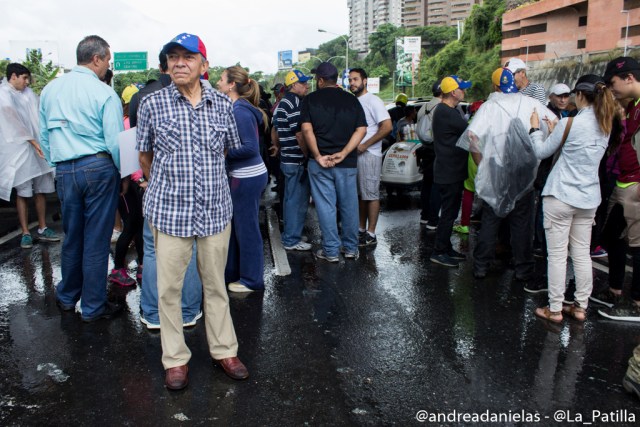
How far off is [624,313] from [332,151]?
128 inches

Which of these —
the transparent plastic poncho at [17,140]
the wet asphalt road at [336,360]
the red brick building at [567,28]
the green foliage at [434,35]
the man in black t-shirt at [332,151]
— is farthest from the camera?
the green foliage at [434,35]

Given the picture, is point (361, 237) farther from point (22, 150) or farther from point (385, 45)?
point (385, 45)

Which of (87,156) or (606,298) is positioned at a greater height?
(87,156)

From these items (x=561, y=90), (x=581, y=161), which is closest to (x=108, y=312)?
(x=581, y=161)

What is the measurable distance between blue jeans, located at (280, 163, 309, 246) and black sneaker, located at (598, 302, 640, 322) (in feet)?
11.4

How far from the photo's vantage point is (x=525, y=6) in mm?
74500

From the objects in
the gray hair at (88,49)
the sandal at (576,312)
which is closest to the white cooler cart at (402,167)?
the sandal at (576,312)

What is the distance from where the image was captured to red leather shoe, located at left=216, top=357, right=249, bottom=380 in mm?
3596

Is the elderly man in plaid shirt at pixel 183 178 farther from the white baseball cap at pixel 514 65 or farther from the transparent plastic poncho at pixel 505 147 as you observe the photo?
the white baseball cap at pixel 514 65

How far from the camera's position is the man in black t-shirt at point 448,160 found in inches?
243

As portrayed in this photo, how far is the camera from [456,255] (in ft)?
21.2

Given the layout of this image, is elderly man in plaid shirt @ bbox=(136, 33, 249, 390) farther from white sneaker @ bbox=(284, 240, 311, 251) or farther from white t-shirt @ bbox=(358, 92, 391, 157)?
white t-shirt @ bbox=(358, 92, 391, 157)

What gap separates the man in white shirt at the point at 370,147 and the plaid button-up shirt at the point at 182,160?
3585 millimetres

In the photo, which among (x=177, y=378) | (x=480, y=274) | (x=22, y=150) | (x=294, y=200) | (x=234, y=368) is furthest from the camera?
(x=22, y=150)
